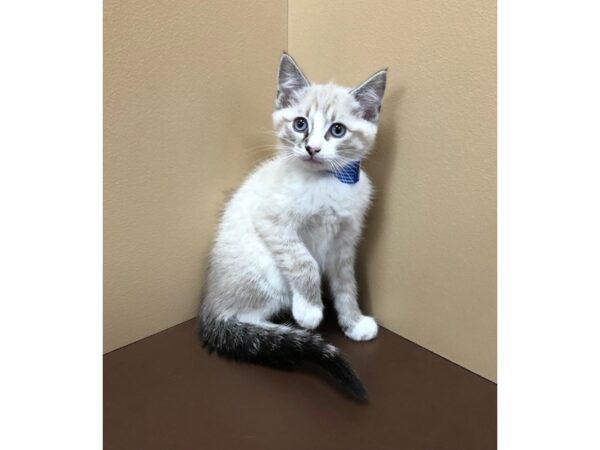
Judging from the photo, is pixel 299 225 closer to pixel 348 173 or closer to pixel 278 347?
pixel 348 173

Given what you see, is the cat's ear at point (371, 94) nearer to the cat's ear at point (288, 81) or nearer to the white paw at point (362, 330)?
the cat's ear at point (288, 81)

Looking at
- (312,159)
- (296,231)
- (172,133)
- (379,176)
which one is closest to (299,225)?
(296,231)

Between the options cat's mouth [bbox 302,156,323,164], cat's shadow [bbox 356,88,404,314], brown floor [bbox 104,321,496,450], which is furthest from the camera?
cat's shadow [bbox 356,88,404,314]

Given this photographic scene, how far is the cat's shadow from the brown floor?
0.22m

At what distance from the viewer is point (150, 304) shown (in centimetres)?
130

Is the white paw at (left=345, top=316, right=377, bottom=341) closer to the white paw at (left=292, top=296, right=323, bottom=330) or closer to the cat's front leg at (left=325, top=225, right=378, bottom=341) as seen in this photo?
the cat's front leg at (left=325, top=225, right=378, bottom=341)

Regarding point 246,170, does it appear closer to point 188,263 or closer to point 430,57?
point 188,263

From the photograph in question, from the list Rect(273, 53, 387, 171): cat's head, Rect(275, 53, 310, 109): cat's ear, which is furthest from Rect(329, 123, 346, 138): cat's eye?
Rect(275, 53, 310, 109): cat's ear

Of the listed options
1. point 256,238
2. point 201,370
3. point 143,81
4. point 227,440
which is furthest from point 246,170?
point 227,440

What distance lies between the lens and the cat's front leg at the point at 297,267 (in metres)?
1.22

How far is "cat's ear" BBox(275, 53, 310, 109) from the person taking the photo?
4.06ft

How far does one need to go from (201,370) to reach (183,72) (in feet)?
2.48

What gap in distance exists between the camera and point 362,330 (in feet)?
4.36

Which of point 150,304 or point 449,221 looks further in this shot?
point 150,304
